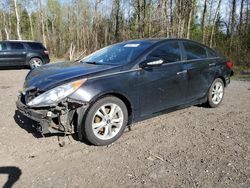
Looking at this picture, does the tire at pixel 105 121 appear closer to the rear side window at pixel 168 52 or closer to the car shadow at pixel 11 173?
the car shadow at pixel 11 173

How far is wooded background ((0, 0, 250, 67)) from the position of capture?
19.5 metres

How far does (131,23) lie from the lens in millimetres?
29688

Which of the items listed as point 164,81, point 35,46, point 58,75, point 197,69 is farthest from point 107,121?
point 35,46

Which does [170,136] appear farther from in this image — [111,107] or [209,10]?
[209,10]

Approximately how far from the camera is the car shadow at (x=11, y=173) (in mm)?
3245

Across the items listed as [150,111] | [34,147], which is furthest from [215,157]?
[34,147]

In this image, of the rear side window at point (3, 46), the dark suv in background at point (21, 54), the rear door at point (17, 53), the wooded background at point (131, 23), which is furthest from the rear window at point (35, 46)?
the wooded background at point (131, 23)

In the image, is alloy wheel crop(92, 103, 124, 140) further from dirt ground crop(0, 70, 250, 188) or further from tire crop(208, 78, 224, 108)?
tire crop(208, 78, 224, 108)

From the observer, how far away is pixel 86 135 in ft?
13.5

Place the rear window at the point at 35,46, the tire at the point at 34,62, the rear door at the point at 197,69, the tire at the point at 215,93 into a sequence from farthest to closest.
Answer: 1. the rear window at the point at 35,46
2. the tire at the point at 34,62
3. the tire at the point at 215,93
4. the rear door at the point at 197,69

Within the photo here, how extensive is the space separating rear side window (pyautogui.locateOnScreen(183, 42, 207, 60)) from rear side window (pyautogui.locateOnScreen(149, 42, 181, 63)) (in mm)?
290

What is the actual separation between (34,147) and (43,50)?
40.4 ft

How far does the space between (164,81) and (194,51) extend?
137cm

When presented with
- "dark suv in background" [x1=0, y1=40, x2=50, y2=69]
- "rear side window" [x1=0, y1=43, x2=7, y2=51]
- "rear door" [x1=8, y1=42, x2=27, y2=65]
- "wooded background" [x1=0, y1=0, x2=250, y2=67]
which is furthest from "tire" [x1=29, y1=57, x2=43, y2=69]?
"wooded background" [x1=0, y1=0, x2=250, y2=67]
